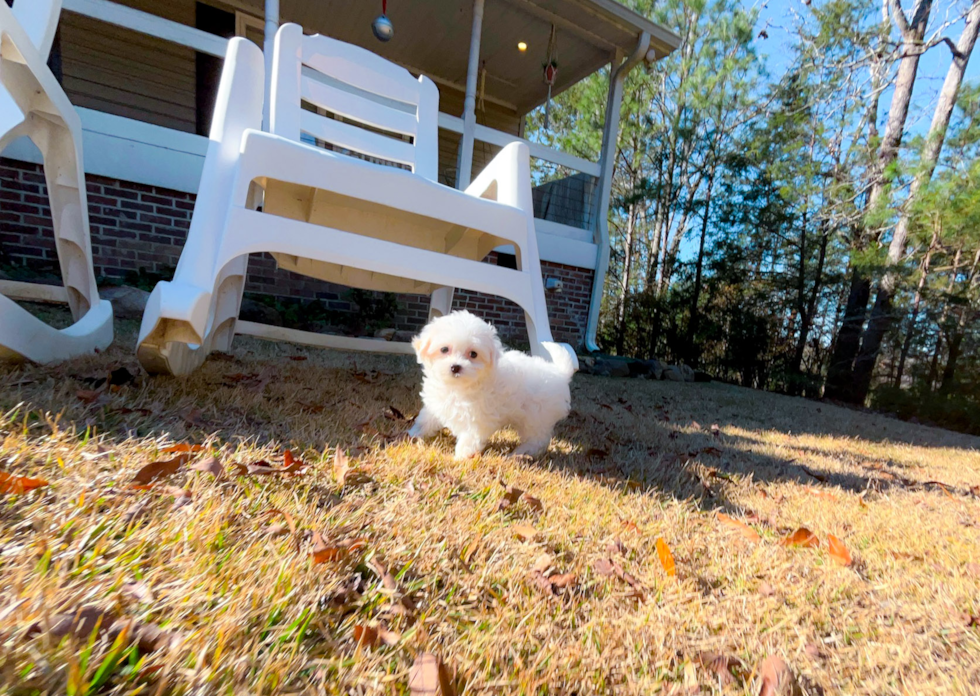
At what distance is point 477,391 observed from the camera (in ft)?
6.14

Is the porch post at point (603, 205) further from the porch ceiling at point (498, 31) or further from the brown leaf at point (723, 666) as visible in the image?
the brown leaf at point (723, 666)

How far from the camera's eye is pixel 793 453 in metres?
2.81

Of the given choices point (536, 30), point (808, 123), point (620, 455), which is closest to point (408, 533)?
point (620, 455)

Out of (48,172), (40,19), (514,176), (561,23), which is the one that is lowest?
(48,172)

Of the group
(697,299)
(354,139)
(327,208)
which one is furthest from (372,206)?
(697,299)

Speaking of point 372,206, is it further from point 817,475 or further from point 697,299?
point 697,299

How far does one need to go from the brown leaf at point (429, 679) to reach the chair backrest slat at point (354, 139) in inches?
97.9

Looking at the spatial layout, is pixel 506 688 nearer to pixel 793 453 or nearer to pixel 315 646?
pixel 315 646

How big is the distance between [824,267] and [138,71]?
10.3 metres

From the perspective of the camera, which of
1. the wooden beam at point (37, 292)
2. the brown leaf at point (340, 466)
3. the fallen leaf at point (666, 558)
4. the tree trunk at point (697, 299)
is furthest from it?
the tree trunk at point (697, 299)

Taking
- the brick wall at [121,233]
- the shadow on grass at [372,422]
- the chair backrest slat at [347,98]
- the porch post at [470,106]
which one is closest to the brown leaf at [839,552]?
the shadow on grass at [372,422]

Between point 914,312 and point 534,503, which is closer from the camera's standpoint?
point 534,503

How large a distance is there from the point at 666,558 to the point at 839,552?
0.60 m

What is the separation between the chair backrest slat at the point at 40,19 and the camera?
1.82 m
